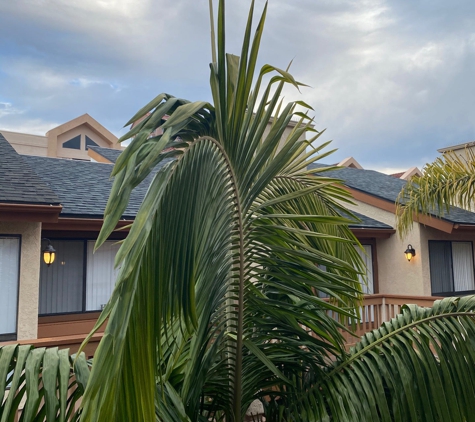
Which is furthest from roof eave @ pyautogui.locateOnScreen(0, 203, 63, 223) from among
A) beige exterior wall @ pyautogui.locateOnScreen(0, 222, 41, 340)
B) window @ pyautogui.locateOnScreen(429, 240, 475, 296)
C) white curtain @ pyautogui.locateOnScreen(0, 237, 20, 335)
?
window @ pyautogui.locateOnScreen(429, 240, 475, 296)

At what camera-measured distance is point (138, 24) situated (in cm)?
1012

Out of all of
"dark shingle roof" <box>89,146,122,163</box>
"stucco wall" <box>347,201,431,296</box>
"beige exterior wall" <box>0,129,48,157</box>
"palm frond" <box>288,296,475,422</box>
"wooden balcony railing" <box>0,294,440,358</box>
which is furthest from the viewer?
"beige exterior wall" <box>0,129,48,157</box>

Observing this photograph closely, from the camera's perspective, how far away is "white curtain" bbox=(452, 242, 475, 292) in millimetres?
13031

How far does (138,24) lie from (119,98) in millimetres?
31923

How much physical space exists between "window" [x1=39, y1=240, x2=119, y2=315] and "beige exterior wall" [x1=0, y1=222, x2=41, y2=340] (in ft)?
Result: 3.81

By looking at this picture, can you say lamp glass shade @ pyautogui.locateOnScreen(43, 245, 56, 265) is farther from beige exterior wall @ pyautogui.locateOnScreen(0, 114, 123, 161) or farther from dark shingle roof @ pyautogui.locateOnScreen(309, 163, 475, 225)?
beige exterior wall @ pyautogui.locateOnScreen(0, 114, 123, 161)

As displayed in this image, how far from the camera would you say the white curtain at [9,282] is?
23.3 feet

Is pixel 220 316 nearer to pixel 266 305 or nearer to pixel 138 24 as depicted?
pixel 266 305

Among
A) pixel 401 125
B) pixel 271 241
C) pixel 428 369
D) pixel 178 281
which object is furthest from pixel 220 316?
pixel 401 125

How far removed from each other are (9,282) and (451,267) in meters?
11.5

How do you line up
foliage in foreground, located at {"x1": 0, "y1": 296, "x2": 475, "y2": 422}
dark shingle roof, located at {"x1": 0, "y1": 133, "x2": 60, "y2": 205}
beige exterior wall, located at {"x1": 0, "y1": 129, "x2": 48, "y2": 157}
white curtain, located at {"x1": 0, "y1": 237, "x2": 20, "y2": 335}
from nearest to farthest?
foliage in foreground, located at {"x1": 0, "y1": 296, "x2": 475, "y2": 422} → dark shingle roof, located at {"x1": 0, "y1": 133, "x2": 60, "y2": 205} → white curtain, located at {"x1": 0, "y1": 237, "x2": 20, "y2": 335} → beige exterior wall, located at {"x1": 0, "y1": 129, "x2": 48, "y2": 157}

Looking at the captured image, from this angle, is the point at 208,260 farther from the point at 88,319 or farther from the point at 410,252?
the point at 410,252

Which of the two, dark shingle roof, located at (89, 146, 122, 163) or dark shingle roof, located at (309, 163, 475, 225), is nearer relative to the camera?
dark shingle roof, located at (309, 163, 475, 225)

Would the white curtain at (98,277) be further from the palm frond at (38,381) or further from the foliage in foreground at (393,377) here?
the palm frond at (38,381)
